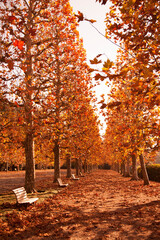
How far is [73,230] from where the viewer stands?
6016mm

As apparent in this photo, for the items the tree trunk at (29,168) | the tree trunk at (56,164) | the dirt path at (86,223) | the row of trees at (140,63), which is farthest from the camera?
the tree trunk at (56,164)

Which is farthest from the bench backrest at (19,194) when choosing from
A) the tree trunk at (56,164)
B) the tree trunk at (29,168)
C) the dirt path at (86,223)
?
the tree trunk at (56,164)

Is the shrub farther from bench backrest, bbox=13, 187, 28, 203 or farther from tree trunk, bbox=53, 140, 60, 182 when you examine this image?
bench backrest, bbox=13, 187, 28, 203

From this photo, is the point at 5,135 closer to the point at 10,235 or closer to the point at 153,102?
the point at 10,235

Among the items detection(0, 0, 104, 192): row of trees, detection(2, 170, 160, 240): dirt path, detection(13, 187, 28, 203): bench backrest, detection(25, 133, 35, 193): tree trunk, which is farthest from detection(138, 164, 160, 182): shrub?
detection(13, 187, 28, 203): bench backrest

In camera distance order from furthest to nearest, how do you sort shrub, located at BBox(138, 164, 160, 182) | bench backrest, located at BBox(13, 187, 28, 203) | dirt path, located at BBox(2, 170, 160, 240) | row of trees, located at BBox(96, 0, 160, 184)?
shrub, located at BBox(138, 164, 160, 182) → bench backrest, located at BBox(13, 187, 28, 203) → dirt path, located at BBox(2, 170, 160, 240) → row of trees, located at BBox(96, 0, 160, 184)

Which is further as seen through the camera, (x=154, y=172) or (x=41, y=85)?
(x=154, y=172)

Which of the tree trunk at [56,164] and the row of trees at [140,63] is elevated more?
the row of trees at [140,63]

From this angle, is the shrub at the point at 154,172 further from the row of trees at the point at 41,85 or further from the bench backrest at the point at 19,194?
the bench backrest at the point at 19,194

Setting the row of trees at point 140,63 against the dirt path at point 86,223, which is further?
the dirt path at point 86,223

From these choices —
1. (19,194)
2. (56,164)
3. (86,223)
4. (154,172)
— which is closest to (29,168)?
(19,194)

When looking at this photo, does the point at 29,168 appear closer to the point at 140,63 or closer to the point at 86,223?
the point at 86,223

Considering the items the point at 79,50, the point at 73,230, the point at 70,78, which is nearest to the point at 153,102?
the point at 73,230

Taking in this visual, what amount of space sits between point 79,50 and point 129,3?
14.3 meters
